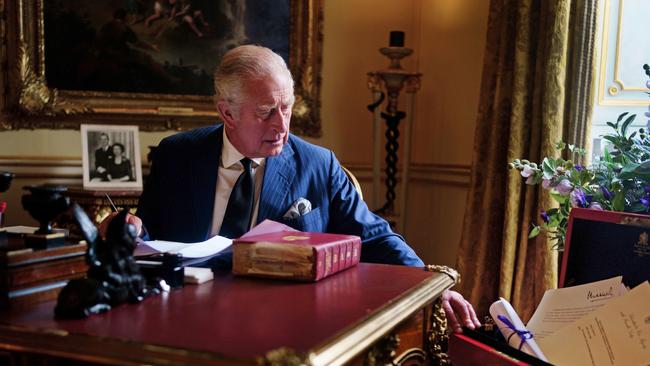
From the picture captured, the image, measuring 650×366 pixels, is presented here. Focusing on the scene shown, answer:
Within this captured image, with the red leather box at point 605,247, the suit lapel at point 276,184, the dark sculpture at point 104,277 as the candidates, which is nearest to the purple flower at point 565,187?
the red leather box at point 605,247

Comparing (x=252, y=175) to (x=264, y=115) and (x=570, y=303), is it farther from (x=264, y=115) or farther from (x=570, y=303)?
(x=570, y=303)

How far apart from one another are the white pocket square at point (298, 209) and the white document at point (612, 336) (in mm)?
862

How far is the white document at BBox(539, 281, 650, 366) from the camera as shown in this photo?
1536 mm

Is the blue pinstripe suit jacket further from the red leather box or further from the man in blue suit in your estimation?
the red leather box

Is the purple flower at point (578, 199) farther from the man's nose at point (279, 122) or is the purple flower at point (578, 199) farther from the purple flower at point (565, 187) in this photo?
the man's nose at point (279, 122)

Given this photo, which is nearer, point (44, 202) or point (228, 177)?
point (44, 202)

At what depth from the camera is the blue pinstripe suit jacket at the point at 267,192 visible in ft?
7.36

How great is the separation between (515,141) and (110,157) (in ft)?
7.22

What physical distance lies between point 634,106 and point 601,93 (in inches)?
6.2

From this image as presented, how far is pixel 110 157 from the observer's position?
13.3ft

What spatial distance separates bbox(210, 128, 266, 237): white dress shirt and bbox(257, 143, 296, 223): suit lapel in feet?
0.09

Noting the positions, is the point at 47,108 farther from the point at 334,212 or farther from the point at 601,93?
the point at 601,93

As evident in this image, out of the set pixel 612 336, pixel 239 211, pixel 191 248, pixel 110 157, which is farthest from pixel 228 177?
pixel 110 157

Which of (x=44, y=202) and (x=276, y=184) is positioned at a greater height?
(x=44, y=202)
